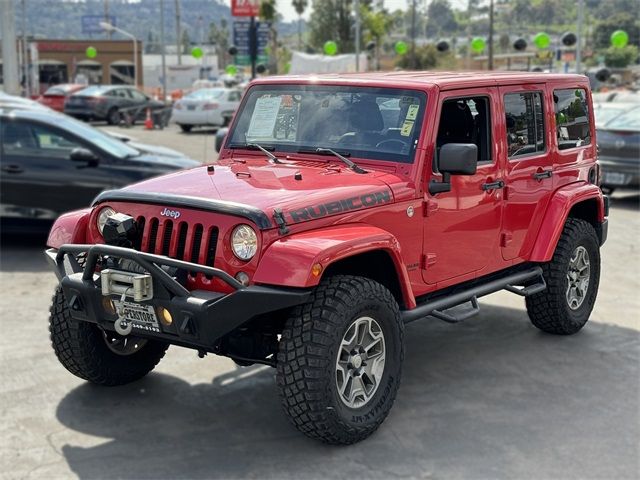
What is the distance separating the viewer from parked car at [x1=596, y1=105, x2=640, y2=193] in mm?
12727

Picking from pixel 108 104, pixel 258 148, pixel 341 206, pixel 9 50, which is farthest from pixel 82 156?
A: pixel 108 104

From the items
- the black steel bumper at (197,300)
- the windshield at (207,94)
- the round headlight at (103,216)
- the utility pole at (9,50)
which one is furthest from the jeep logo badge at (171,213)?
the windshield at (207,94)

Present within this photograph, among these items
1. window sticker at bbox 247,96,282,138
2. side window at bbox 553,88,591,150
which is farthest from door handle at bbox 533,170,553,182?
window sticker at bbox 247,96,282,138

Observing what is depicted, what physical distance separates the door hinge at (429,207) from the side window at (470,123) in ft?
1.71

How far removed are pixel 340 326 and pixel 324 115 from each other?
172 cm

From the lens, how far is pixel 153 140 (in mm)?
24125

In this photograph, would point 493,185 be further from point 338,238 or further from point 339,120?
point 338,238

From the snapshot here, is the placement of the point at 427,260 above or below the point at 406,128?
below

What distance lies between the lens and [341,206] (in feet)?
15.6

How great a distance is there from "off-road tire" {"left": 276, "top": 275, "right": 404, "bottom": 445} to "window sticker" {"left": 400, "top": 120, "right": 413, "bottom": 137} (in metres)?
1.09

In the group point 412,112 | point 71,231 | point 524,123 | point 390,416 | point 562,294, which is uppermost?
point 412,112

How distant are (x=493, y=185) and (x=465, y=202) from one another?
35 centimetres

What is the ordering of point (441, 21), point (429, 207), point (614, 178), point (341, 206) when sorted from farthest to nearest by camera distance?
point (441, 21) < point (614, 178) < point (429, 207) < point (341, 206)

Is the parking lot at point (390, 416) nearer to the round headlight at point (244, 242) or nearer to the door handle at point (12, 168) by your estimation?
the round headlight at point (244, 242)
